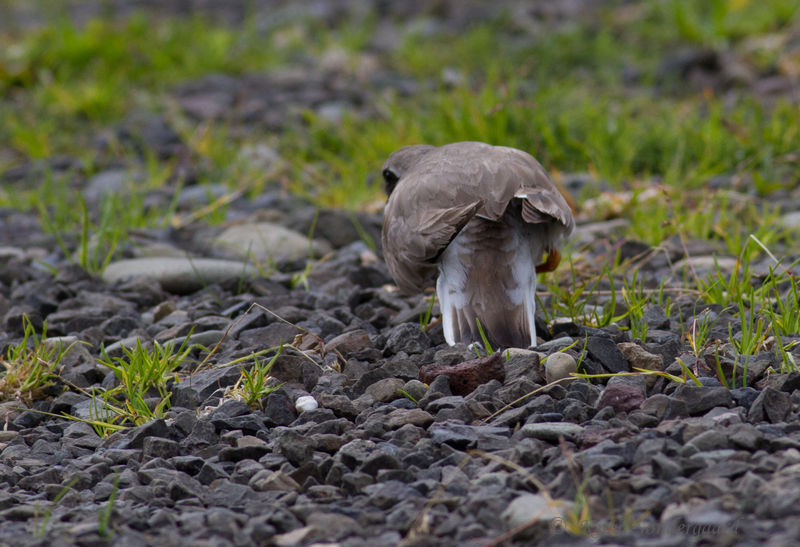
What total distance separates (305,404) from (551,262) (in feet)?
4.61

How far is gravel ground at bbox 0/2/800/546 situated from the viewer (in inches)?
104

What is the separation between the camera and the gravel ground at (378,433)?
2629 millimetres

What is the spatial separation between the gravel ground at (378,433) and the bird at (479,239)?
0.18 m

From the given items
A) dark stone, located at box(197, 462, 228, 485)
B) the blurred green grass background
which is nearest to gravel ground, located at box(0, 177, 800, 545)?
dark stone, located at box(197, 462, 228, 485)

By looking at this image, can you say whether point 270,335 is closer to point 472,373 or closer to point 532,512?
point 472,373

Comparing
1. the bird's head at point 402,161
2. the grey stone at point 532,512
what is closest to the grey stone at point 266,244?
the bird's head at point 402,161

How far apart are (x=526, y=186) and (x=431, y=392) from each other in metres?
1.02

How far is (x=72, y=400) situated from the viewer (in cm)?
389

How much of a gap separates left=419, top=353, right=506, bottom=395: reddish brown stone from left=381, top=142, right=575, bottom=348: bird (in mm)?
338

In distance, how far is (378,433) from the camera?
128 inches

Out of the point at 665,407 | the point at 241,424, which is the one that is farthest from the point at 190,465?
the point at 665,407

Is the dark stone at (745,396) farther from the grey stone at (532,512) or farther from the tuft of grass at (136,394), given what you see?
the tuft of grass at (136,394)

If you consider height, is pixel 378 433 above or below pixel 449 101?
below

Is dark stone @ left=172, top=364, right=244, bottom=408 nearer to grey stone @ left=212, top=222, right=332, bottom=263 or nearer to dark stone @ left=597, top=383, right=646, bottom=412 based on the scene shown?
dark stone @ left=597, top=383, right=646, bottom=412
